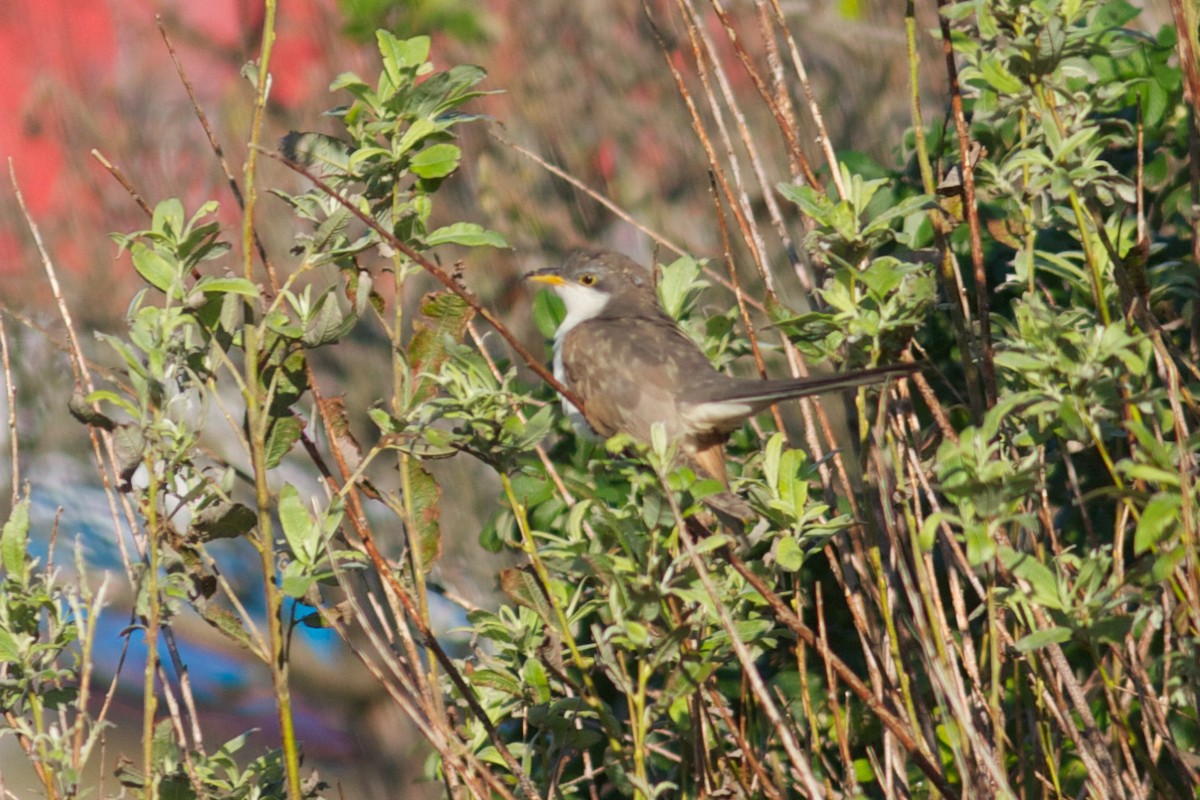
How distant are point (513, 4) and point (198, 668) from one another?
2875 millimetres

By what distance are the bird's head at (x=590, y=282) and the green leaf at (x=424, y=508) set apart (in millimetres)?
1674

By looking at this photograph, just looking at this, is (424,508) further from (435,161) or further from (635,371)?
(635,371)

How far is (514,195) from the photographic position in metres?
4.21

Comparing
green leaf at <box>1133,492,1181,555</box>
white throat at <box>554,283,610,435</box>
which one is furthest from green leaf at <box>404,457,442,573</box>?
white throat at <box>554,283,610,435</box>

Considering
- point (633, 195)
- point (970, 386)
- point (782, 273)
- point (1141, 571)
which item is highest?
point (633, 195)

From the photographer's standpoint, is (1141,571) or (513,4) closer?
(1141,571)

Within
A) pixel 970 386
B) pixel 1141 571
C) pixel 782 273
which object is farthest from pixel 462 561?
pixel 1141 571

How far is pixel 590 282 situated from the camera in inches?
150

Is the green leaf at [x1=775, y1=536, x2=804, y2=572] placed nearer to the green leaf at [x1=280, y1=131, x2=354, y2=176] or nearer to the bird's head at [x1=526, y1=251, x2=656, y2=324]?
the green leaf at [x1=280, y1=131, x2=354, y2=176]

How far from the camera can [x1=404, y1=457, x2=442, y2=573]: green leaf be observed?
2.11 m

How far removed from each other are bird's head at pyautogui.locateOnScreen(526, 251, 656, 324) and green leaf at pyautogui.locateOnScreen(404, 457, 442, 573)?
1.67 metres

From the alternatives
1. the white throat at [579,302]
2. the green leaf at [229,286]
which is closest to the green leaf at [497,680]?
the green leaf at [229,286]

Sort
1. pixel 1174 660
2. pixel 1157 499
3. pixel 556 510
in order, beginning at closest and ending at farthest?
pixel 1157 499, pixel 1174 660, pixel 556 510

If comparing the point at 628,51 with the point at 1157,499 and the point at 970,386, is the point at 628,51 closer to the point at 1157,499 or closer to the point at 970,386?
the point at 970,386
